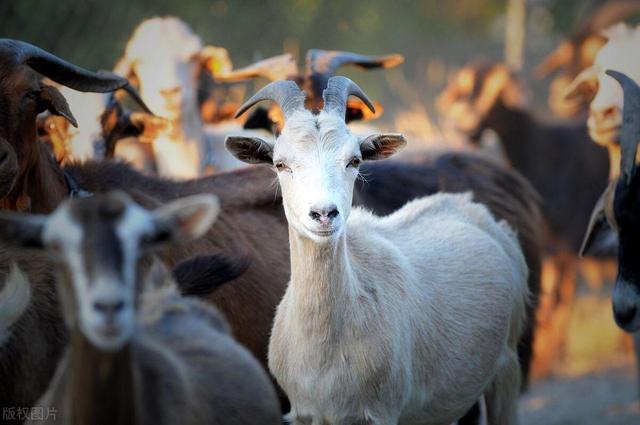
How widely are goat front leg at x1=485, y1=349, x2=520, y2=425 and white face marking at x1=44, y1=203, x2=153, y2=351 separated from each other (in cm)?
325

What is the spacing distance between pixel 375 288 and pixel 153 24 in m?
4.94

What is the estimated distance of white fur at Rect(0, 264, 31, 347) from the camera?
5145mm

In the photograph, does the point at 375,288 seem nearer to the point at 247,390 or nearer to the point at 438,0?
the point at 247,390

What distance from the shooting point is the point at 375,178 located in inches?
326

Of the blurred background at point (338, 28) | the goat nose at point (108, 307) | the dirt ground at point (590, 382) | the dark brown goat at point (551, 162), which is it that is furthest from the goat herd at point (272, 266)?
the dark brown goat at point (551, 162)

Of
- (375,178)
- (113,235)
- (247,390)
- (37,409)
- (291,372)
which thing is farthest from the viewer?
(375,178)

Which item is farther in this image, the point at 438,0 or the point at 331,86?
the point at 438,0

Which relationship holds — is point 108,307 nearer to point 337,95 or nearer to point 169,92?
point 337,95

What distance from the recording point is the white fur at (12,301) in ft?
16.9

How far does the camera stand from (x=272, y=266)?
7012 millimetres

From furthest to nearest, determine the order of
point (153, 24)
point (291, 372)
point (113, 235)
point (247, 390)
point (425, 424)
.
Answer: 1. point (153, 24)
2. point (425, 424)
3. point (291, 372)
4. point (247, 390)
5. point (113, 235)

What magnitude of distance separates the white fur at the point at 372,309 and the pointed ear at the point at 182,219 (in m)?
1.02

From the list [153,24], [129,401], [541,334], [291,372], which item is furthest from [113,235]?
[541,334]

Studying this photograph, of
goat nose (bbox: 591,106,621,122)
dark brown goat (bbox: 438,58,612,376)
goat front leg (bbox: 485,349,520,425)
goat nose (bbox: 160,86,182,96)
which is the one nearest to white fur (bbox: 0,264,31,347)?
goat front leg (bbox: 485,349,520,425)
